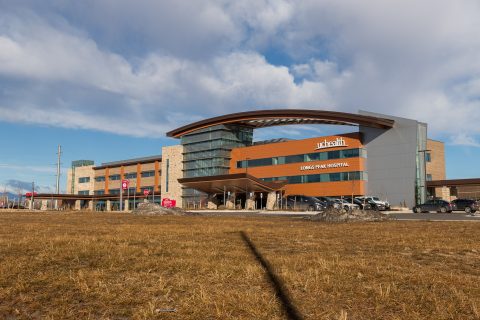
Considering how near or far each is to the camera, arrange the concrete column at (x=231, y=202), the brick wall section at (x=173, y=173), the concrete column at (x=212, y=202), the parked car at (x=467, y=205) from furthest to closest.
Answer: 1. the brick wall section at (x=173, y=173)
2. the concrete column at (x=212, y=202)
3. the concrete column at (x=231, y=202)
4. the parked car at (x=467, y=205)

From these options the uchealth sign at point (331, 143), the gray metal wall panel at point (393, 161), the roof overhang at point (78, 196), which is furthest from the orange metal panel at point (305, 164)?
the roof overhang at point (78, 196)

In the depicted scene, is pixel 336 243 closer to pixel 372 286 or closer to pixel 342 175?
pixel 372 286

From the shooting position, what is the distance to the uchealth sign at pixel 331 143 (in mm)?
66812

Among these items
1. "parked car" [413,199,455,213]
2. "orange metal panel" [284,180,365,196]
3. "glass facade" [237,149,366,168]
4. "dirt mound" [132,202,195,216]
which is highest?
"glass facade" [237,149,366,168]

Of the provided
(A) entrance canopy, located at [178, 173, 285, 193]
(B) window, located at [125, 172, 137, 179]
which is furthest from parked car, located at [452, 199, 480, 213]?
(B) window, located at [125, 172, 137, 179]

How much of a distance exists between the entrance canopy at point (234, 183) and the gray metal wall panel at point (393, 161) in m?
15.0

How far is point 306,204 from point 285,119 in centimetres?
2510

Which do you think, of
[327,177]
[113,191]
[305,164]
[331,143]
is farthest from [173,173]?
[331,143]

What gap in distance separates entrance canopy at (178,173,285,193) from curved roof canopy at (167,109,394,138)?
11637 mm

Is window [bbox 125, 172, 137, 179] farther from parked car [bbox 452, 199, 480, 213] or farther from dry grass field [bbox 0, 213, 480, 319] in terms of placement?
dry grass field [bbox 0, 213, 480, 319]

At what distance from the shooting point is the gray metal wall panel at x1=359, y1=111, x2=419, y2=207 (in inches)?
2375

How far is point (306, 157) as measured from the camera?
234 feet

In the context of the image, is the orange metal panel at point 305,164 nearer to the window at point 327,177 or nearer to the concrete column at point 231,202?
the window at point 327,177

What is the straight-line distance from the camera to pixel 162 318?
15.2ft
